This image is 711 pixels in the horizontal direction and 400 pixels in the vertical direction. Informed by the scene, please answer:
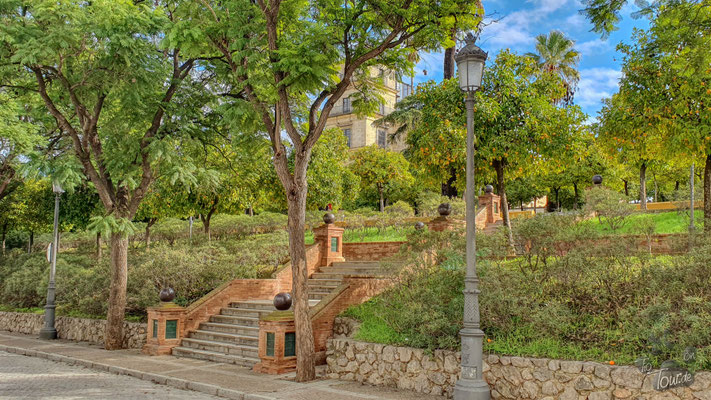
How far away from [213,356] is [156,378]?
2.12 meters

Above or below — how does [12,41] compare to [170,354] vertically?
above

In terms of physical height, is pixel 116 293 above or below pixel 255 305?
above

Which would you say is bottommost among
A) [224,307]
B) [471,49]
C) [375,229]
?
[224,307]

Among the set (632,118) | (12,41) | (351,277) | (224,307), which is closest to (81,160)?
(12,41)

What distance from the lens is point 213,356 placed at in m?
12.9

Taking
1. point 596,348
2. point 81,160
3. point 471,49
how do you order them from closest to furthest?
point 596,348, point 471,49, point 81,160

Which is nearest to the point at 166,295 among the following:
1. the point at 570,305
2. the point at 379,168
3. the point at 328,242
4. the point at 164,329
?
the point at 164,329

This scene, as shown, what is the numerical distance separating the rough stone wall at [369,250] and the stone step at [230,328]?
16.6ft

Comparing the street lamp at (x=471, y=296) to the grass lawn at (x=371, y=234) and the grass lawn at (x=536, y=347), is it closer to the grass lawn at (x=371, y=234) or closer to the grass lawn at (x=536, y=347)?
the grass lawn at (x=536, y=347)

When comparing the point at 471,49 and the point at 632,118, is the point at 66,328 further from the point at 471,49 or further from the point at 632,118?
the point at 632,118

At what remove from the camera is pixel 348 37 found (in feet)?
35.6

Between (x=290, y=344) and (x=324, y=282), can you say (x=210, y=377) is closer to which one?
(x=290, y=344)

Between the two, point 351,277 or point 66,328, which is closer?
point 351,277

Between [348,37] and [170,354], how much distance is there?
355 inches
